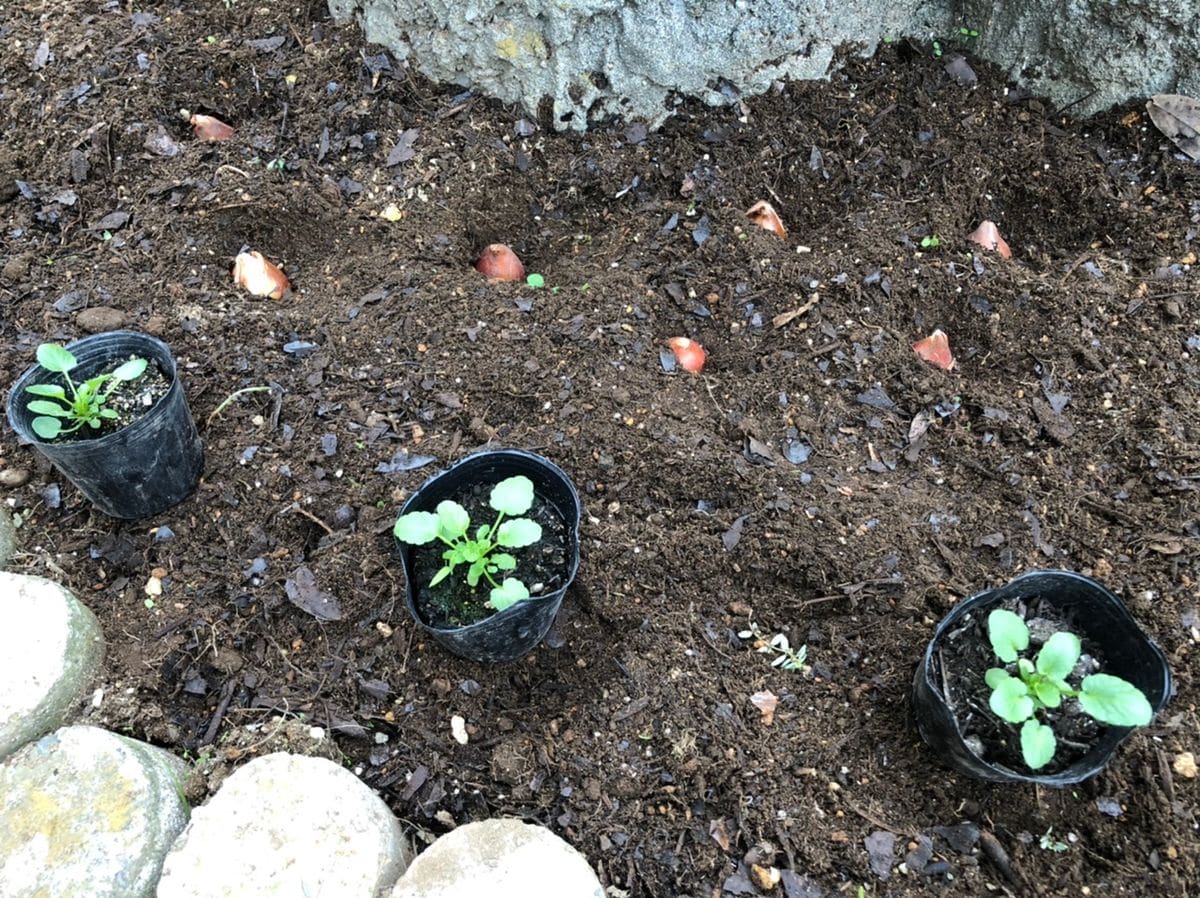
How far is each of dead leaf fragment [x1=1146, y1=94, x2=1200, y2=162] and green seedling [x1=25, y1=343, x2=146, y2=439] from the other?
10.7 ft

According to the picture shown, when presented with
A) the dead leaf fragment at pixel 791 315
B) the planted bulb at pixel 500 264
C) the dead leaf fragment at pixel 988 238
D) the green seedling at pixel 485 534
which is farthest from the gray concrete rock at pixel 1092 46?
the green seedling at pixel 485 534

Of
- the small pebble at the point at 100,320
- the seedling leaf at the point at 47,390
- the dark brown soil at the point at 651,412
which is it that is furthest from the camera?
the small pebble at the point at 100,320

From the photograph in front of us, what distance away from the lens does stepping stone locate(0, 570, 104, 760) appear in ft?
6.38

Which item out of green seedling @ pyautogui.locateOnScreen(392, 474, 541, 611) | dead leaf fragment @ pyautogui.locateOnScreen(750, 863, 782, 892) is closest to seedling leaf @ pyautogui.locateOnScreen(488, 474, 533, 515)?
green seedling @ pyautogui.locateOnScreen(392, 474, 541, 611)

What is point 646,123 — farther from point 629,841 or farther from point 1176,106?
point 629,841

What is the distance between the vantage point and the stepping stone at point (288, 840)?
1.67 metres

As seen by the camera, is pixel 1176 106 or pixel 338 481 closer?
pixel 338 481

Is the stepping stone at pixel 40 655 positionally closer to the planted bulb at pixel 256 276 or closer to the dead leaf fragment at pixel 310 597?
the dead leaf fragment at pixel 310 597

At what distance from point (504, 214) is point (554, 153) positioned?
0.28 metres

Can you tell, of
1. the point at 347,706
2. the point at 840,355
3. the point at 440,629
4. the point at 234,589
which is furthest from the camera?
the point at 840,355

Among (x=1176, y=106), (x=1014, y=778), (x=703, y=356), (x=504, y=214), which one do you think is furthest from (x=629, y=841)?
(x=1176, y=106)

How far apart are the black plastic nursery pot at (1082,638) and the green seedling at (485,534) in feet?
2.86

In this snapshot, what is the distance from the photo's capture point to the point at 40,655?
6.53 ft

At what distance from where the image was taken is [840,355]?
2.52 m
